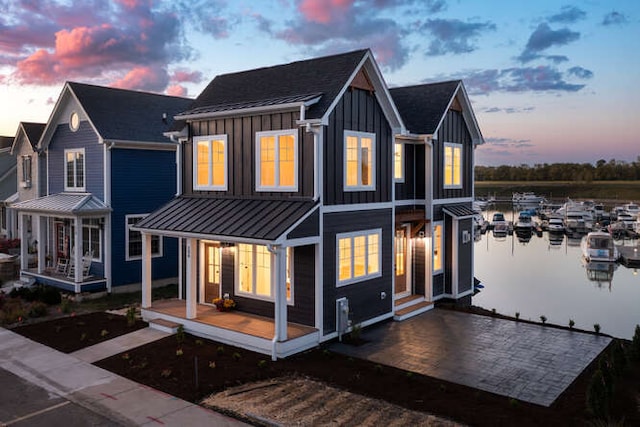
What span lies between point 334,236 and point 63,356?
700 cm

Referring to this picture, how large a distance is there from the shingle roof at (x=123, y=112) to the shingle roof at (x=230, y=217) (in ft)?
18.5

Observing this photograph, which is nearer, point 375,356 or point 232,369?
point 232,369

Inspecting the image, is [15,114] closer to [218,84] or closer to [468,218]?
[218,84]

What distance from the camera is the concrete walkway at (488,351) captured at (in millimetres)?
10594

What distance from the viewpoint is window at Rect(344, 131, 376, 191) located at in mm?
13906

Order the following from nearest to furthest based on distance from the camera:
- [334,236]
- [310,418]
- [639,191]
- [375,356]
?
[310,418]
[375,356]
[334,236]
[639,191]

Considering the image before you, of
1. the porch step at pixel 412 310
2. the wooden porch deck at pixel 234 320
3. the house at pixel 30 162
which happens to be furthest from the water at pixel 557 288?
the house at pixel 30 162

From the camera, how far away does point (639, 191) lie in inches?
4658

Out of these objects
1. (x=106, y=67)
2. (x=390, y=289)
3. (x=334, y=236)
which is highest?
(x=106, y=67)

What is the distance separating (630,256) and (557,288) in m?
11.9

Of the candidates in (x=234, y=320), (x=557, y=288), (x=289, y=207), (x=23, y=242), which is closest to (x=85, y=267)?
(x=23, y=242)

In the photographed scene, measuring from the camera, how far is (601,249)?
131 ft

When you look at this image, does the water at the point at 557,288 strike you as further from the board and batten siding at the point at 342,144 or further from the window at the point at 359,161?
the window at the point at 359,161

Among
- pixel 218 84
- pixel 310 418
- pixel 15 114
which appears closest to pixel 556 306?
pixel 218 84
